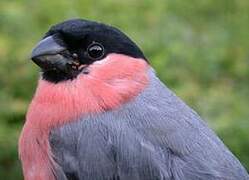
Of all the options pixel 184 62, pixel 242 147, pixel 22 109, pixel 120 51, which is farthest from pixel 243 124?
pixel 120 51

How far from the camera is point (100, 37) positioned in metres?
3.50

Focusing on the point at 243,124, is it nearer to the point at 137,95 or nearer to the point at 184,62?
the point at 184,62

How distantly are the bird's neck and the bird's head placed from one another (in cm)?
3

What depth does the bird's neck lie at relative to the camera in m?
3.42

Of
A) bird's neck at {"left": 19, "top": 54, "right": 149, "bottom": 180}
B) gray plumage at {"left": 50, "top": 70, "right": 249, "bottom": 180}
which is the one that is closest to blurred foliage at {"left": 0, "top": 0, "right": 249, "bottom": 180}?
bird's neck at {"left": 19, "top": 54, "right": 149, "bottom": 180}

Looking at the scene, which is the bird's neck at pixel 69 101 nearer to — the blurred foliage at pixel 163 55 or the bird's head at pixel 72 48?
the bird's head at pixel 72 48

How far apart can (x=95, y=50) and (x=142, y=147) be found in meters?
0.47

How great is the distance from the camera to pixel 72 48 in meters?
3.51

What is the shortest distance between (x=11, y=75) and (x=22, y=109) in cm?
21

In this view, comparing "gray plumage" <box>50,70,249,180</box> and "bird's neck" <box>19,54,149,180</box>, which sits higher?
"bird's neck" <box>19,54,149,180</box>

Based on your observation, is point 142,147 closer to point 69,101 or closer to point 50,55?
point 69,101

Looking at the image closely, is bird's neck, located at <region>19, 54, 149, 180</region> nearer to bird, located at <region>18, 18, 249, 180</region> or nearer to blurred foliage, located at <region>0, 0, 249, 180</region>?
bird, located at <region>18, 18, 249, 180</region>

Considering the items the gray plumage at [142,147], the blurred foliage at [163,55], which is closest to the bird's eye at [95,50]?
the gray plumage at [142,147]

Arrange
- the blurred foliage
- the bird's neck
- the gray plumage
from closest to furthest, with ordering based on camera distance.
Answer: the gray plumage
the bird's neck
the blurred foliage
